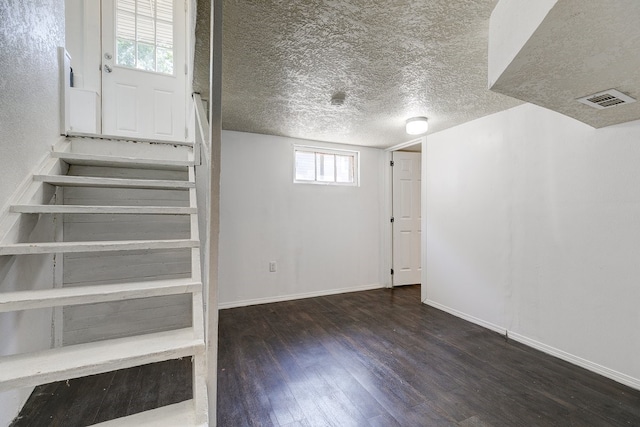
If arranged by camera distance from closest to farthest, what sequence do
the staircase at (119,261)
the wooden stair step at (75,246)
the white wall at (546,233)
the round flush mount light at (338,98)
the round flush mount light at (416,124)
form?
the staircase at (119,261), the wooden stair step at (75,246), the white wall at (546,233), the round flush mount light at (338,98), the round flush mount light at (416,124)

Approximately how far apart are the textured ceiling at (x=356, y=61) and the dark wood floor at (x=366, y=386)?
2202 millimetres

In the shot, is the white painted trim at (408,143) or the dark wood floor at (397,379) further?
the white painted trim at (408,143)

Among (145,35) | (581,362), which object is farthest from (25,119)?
(581,362)

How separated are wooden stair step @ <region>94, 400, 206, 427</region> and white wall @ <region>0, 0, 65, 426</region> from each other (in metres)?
0.99

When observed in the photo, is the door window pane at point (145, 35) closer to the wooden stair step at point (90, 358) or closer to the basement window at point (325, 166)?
the basement window at point (325, 166)

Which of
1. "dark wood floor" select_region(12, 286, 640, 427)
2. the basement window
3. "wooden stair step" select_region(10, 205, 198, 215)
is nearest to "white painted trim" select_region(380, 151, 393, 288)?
the basement window

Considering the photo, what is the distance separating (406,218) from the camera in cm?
444

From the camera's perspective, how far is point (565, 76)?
52.2 inches

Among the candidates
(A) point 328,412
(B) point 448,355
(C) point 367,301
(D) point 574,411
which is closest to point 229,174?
(C) point 367,301

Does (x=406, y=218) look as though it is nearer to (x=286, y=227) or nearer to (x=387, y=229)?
(x=387, y=229)

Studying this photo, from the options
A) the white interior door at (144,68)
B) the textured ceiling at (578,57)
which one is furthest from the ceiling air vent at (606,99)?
the white interior door at (144,68)

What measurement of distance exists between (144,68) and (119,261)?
254 centimetres

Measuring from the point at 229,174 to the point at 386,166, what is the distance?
241cm

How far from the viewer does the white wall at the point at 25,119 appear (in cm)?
138
